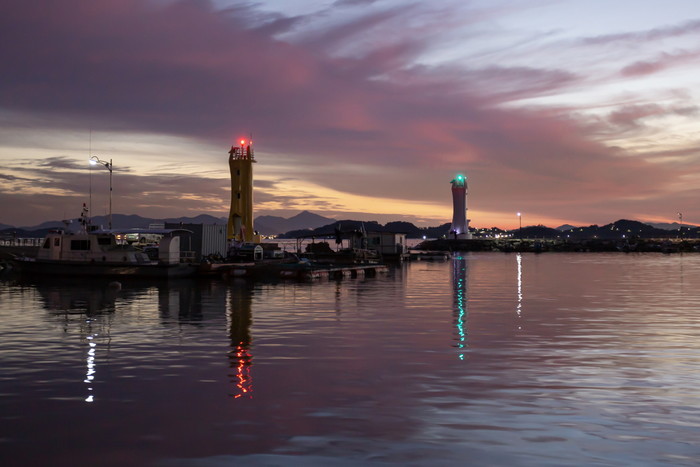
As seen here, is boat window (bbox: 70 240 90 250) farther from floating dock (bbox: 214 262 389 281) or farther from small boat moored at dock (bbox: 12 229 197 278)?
floating dock (bbox: 214 262 389 281)

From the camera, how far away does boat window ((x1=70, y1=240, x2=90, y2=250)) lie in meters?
50.8

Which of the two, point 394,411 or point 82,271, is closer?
point 394,411

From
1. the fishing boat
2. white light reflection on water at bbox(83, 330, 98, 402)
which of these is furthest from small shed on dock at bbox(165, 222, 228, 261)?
white light reflection on water at bbox(83, 330, 98, 402)

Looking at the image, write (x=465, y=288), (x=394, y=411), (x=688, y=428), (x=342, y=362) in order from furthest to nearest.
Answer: (x=465, y=288) < (x=342, y=362) < (x=394, y=411) < (x=688, y=428)

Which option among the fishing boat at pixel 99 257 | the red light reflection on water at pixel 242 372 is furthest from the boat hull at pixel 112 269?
the red light reflection on water at pixel 242 372

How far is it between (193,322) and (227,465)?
17194 mm

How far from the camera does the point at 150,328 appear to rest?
24.0 meters

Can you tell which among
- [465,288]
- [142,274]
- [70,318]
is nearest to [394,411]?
[70,318]

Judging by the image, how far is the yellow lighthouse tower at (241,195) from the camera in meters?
75.1

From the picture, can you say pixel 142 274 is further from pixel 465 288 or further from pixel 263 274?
pixel 465 288

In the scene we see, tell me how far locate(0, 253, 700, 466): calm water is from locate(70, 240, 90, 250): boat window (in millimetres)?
21701

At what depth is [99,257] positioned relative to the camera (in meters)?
50.1

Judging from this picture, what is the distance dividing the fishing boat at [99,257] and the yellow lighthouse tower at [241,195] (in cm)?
2240

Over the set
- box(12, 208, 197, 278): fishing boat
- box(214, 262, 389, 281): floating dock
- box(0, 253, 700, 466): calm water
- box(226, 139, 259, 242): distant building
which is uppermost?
box(226, 139, 259, 242): distant building
